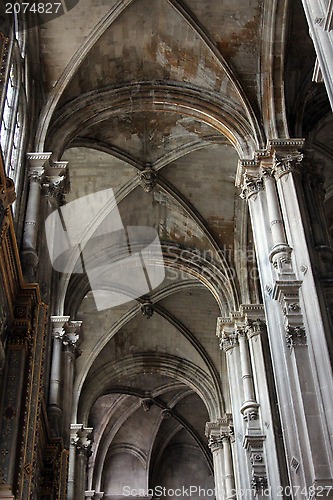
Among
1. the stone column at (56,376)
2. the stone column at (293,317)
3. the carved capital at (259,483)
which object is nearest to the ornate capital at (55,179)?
the stone column at (293,317)

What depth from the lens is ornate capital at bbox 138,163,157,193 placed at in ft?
64.8

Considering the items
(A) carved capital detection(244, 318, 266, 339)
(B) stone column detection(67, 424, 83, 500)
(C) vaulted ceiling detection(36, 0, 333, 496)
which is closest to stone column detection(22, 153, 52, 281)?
(C) vaulted ceiling detection(36, 0, 333, 496)

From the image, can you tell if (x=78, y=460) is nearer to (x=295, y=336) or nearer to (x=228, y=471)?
A: (x=228, y=471)

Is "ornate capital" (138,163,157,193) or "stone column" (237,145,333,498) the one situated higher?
"ornate capital" (138,163,157,193)

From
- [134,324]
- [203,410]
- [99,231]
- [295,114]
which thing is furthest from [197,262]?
[203,410]

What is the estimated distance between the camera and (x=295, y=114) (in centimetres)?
1529

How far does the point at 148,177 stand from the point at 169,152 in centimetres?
90

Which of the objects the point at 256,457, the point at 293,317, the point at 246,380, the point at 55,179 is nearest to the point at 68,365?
the point at 246,380

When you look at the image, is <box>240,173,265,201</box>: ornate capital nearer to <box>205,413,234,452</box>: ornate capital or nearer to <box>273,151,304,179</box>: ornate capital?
<box>273,151,304,179</box>: ornate capital

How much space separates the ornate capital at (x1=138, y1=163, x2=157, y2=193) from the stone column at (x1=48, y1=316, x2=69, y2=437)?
4315 mm

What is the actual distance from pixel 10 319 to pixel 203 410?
2000cm

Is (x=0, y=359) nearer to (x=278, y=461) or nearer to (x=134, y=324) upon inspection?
(x=278, y=461)

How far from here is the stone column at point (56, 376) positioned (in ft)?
51.4

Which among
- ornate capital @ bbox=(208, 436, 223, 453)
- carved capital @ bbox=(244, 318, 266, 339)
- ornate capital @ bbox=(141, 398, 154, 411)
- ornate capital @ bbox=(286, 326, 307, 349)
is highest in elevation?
ornate capital @ bbox=(141, 398, 154, 411)
